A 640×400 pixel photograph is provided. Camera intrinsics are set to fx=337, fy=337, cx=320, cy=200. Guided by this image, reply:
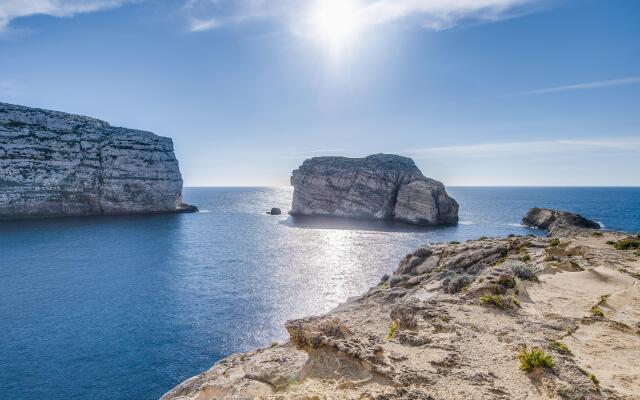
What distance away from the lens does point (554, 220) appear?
93875 mm

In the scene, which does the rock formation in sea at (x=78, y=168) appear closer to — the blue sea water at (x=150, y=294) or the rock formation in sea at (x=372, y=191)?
the blue sea water at (x=150, y=294)

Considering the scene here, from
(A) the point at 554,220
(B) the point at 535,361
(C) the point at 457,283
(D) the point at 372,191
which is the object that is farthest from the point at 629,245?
(D) the point at 372,191

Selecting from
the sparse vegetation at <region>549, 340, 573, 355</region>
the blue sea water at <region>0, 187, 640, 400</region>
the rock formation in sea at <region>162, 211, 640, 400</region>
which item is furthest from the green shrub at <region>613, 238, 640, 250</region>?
the blue sea water at <region>0, 187, 640, 400</region>

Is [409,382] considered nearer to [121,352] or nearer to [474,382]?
[474,382]

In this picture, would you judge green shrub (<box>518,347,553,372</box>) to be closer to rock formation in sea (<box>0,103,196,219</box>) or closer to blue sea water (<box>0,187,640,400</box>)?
blue sea water (<box>0,187,640,400</box>)

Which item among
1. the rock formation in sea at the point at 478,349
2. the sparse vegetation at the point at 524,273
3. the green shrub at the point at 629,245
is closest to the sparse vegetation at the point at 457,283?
the rock formation in sea at the point at 478,349

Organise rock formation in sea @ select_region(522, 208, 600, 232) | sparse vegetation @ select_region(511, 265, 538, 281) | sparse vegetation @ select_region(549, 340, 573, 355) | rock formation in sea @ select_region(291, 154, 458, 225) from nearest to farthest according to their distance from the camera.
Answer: sparse vegetation @ select_region(549, 340, 573, 355) → sparse vegetation @ select_region(511, 265, 538, 281) → rock formation in sea @ select_region(522, 208, 600, 232) → rock formation in sea @ select_region(291, 154, 458, 225)

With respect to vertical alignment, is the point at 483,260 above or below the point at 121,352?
above

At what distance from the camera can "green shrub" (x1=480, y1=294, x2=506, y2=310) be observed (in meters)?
19.8

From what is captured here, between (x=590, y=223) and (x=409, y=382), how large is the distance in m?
106

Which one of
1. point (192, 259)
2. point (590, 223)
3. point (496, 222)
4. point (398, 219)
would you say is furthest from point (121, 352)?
point (496, 222)

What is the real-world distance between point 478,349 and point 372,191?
113995 mm

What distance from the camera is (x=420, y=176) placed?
12631 cm

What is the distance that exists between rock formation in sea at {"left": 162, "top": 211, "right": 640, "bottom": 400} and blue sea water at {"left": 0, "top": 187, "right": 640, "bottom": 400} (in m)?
12.5
